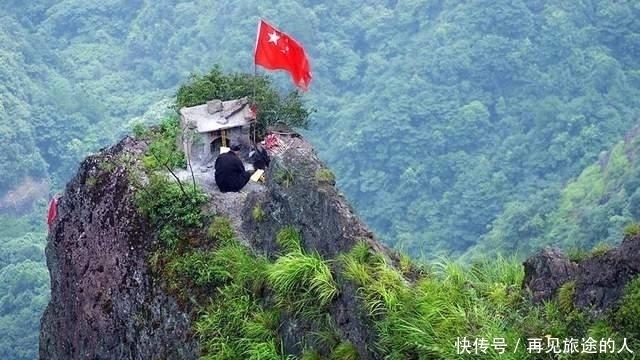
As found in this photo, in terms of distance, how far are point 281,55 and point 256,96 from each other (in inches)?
37.0

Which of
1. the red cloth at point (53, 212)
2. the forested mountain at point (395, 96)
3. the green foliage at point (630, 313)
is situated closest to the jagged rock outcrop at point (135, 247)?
the red cloth at point (53, 212)

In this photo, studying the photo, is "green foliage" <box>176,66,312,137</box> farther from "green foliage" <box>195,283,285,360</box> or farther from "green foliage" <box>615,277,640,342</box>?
"green foliage" <box>615,277,640,342</box>

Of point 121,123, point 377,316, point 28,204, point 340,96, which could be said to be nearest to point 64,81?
point 121,123

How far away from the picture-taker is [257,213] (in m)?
11.9

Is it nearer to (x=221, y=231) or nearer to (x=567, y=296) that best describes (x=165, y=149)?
(x=221, y=231)

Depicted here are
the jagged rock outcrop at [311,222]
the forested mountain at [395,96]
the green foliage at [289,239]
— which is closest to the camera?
the jagged rock outcrop at [311,222]

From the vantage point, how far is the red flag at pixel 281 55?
14.1 metres

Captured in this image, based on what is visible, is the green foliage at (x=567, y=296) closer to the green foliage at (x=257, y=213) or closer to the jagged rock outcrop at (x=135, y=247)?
the jagged rock outcrop at (x=135, y=247)

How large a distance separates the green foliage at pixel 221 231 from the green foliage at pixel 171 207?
29 cm

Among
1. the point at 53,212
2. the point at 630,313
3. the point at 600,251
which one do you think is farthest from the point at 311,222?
the point at 53,212

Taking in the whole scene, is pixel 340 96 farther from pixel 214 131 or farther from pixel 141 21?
pixel 214 131

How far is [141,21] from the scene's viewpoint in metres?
93.9

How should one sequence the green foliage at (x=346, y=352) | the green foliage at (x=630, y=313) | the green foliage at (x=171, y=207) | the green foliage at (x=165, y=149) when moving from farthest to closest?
1. the green foliage at (x=165, y=149)
2. the green foliage at (x=171, y=207)
3. the green foliage at (x=346, y=352)
4. the green foliage at (x=630, y=313)

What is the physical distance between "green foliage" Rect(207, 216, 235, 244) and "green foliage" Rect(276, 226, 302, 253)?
2.90 ft
